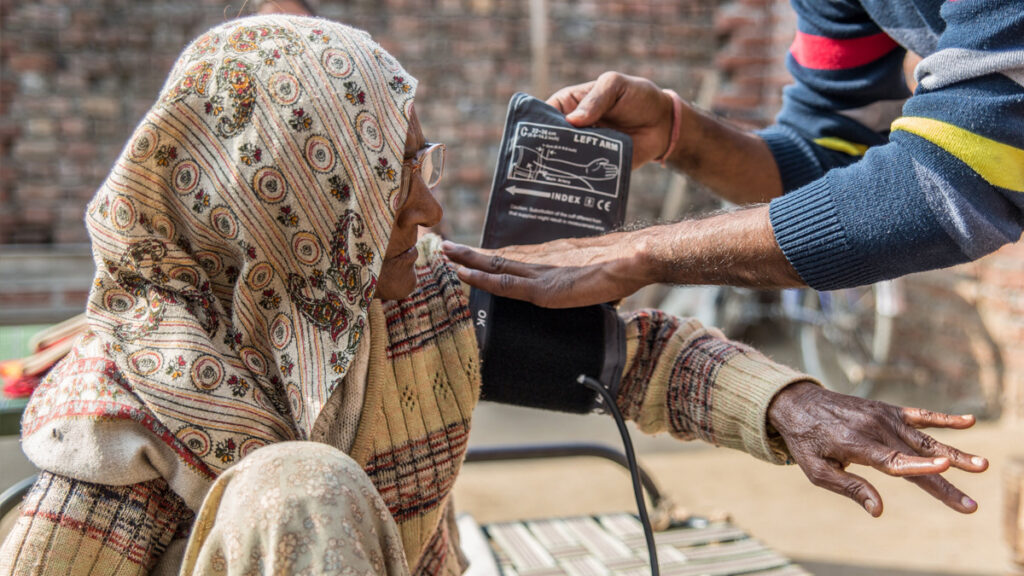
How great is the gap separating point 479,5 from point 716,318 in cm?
249

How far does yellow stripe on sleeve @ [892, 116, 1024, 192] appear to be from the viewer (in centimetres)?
129

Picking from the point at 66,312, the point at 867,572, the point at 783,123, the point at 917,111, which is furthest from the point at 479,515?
the point at 66,312

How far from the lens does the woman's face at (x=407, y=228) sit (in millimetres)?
1310

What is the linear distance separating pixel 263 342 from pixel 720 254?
0.79 meters

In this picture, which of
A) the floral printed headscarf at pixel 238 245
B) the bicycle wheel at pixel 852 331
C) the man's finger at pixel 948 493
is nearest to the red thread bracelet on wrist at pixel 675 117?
the floral printed headscarf at pixel 238 245

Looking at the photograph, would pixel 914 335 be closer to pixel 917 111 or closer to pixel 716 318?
pixel 716 318

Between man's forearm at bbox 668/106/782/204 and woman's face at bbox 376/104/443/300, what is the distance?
78 centimetres

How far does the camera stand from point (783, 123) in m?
2.11

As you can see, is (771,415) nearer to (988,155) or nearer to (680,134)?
(988,155)

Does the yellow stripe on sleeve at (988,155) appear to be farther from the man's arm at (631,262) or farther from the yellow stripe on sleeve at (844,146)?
the yellow stripe on sleeve at (844,146)

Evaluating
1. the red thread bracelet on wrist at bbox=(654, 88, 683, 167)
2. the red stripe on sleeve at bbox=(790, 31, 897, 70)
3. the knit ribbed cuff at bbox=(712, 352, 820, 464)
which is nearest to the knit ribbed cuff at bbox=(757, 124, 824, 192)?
the red stripe on sleeve at bbox=(790, 31, 897, 70)

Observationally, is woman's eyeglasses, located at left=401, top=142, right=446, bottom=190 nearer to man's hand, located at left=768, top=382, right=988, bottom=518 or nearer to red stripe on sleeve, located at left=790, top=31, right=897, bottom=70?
man's hand, located at left=768, top=382, right=988, bottom=518

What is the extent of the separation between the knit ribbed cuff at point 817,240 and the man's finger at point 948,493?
1.19 ft

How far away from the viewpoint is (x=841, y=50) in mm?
1904
